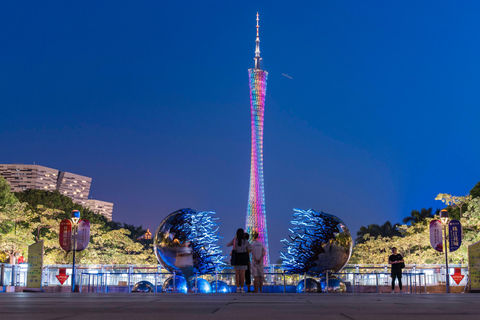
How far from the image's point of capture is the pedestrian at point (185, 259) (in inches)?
593

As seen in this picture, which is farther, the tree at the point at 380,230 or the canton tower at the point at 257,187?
the tree at the point at 380,230

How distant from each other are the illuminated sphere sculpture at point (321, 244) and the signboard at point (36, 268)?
722 cm

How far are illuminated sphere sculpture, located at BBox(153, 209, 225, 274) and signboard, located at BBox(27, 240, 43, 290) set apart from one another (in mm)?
3944

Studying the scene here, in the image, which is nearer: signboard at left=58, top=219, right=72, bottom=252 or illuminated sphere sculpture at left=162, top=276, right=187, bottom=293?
illuminated sphere sculpture at left=162, top=276, right=187, bottom=293

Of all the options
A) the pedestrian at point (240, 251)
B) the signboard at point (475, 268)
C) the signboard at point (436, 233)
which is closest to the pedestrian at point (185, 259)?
the pedestrian at point (240, 251)

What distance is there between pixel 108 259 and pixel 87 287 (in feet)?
111

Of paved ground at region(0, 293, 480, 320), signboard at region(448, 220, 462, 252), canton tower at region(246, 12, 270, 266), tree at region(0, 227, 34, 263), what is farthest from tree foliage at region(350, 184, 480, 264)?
paved ground at region(0, 293, 480, 320)

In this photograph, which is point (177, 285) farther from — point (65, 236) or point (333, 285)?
point (65, 236)

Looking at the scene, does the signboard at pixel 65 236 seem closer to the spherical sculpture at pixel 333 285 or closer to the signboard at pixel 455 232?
the signboard at pixel 455 232

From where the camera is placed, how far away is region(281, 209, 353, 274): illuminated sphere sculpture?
14.9 meters

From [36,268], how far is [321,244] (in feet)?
27.0

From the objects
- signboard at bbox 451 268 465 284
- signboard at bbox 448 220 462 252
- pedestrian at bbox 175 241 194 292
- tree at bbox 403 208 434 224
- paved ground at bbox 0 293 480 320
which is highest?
tree at bbox 403 208 434 224

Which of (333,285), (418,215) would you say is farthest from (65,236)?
(418,215)

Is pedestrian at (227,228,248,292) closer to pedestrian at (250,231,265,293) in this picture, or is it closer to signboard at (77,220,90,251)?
pedestrian at (250,231,265,293)
